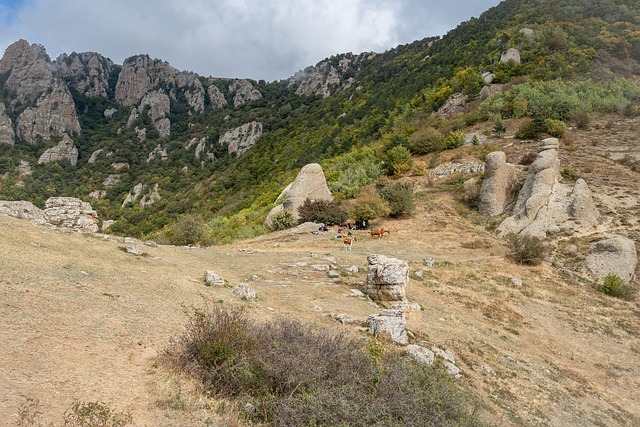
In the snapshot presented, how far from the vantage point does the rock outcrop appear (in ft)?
82.0

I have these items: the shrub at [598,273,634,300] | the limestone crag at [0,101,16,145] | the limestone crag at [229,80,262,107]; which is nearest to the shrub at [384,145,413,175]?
the shrub at [598,273,634,300]

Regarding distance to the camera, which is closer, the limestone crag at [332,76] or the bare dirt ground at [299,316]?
the bare dirt ground at [299,316]

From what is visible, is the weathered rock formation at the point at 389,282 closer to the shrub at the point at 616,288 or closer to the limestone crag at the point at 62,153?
the shrub at the point at 616,288

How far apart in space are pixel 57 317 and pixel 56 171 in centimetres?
9153

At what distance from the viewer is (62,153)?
283 feet

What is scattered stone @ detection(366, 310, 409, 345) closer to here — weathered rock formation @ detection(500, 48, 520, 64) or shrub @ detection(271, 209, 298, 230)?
shrub @ detection(271, 209, 298, 230)

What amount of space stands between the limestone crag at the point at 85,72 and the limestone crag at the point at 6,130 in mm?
34091

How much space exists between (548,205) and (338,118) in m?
44.7

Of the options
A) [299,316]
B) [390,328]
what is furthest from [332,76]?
[390,328]

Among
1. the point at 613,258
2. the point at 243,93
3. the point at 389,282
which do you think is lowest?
the point at 389,282

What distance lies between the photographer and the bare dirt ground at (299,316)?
4410 millimetres

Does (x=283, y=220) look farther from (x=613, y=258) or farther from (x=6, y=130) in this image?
(x=6, y=130)

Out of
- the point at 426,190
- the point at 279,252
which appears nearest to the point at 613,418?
the point at 279,252

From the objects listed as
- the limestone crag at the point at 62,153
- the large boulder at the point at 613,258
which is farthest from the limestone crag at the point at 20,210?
the limestone crag at the point at 62,153
